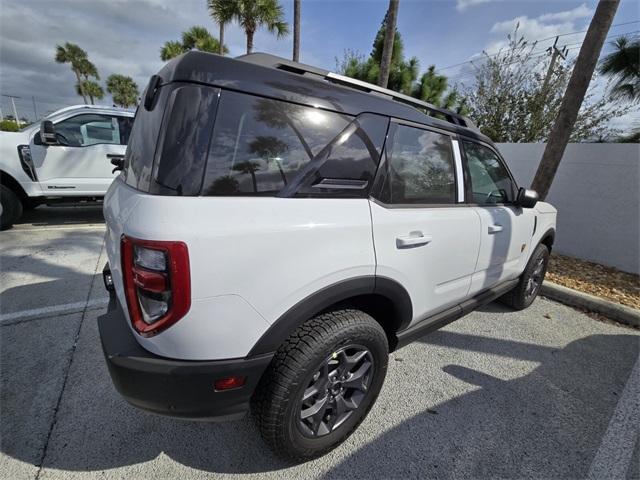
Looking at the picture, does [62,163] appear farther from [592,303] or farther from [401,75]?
[401,75]

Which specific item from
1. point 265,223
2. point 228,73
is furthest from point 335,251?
point 228,73

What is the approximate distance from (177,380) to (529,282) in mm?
3643

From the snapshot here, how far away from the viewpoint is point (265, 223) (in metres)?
1.27

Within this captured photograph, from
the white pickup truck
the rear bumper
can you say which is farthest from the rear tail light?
the white pickup truck

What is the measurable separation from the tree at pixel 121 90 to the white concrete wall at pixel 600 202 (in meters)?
55.1

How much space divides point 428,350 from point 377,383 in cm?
106

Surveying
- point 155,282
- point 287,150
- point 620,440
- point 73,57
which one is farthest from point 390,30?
point 73,57

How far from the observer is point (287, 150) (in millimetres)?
1414

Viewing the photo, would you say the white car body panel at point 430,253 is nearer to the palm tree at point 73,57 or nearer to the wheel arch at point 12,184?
the wheel arch at point 12,184

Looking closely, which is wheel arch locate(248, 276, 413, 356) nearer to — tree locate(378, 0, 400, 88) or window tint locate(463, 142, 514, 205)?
window tint locate(463, 142, 514, 205)

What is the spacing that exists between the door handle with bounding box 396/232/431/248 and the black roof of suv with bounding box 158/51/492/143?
27.3 inches

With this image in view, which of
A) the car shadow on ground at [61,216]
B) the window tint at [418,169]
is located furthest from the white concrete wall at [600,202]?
the car shadow on ground at [61,216]

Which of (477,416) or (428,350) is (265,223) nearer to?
(477,416)

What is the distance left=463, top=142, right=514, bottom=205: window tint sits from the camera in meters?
2.42
